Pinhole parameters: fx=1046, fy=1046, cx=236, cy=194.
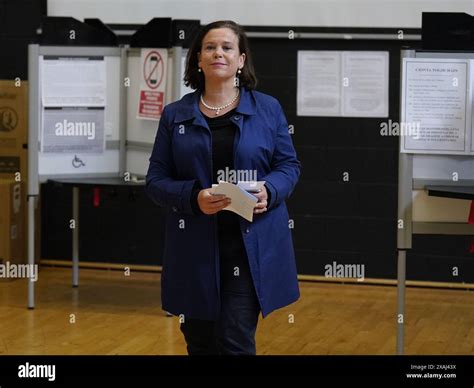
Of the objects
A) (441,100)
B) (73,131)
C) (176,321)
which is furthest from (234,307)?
(73,131)

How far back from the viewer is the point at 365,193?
6.62 m

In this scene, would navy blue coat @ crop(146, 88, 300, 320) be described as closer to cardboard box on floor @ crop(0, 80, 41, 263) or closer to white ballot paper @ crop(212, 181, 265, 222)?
white ballot paper @ crop(212, 181, 265, 222)

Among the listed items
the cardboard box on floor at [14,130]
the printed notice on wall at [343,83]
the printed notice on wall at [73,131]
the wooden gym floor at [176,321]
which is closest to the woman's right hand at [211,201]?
the wooden gym floor at [176,321]

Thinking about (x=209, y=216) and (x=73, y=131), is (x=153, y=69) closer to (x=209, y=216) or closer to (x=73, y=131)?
(x=73, y=131)

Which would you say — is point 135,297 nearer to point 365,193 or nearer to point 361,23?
point 365,193

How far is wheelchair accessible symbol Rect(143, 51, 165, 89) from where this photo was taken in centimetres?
587

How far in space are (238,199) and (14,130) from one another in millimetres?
3890

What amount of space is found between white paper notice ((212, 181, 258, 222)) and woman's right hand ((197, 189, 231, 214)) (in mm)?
16

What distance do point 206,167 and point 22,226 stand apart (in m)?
3.61

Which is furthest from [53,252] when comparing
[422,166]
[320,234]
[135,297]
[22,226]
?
[422,166]

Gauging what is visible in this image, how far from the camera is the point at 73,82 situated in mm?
6043

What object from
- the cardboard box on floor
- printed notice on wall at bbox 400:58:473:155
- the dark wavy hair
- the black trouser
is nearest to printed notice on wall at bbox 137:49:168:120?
the cardboard box on floor

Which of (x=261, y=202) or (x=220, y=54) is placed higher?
(x=220, y=54)

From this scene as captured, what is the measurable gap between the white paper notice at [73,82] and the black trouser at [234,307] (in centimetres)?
286
